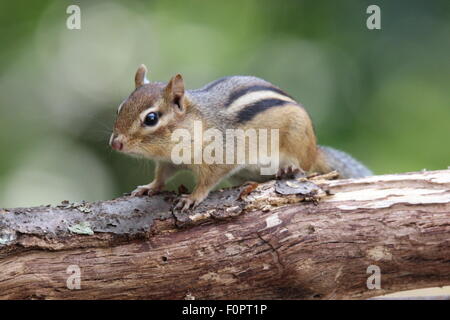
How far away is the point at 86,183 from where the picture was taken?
5539mm

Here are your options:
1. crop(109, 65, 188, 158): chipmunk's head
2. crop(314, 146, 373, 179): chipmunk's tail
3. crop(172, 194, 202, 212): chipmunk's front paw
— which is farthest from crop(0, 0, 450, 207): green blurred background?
crop(172, 194, 202, 212): chipmunk's front paw

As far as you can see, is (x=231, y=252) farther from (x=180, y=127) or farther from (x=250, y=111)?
(x=250, y=111)

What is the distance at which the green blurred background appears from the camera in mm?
5113

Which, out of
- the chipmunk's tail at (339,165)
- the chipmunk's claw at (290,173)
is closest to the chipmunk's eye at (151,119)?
the chipmunk's claw at (290,173)

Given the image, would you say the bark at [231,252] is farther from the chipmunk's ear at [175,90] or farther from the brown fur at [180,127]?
the chipmunk's ear at [175,90]

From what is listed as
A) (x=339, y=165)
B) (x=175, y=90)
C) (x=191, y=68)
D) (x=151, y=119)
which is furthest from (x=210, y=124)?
(x=191, y=68)

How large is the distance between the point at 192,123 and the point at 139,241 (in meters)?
0.87

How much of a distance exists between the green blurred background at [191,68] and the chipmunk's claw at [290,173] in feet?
4.90

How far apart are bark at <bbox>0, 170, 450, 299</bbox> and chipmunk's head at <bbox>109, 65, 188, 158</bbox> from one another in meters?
0.45

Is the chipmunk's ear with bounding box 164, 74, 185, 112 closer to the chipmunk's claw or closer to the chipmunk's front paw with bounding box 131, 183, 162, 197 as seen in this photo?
the chipmunk's front paw with bounding box 131, 183, 162, 197

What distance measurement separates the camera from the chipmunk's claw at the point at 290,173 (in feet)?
11.2
